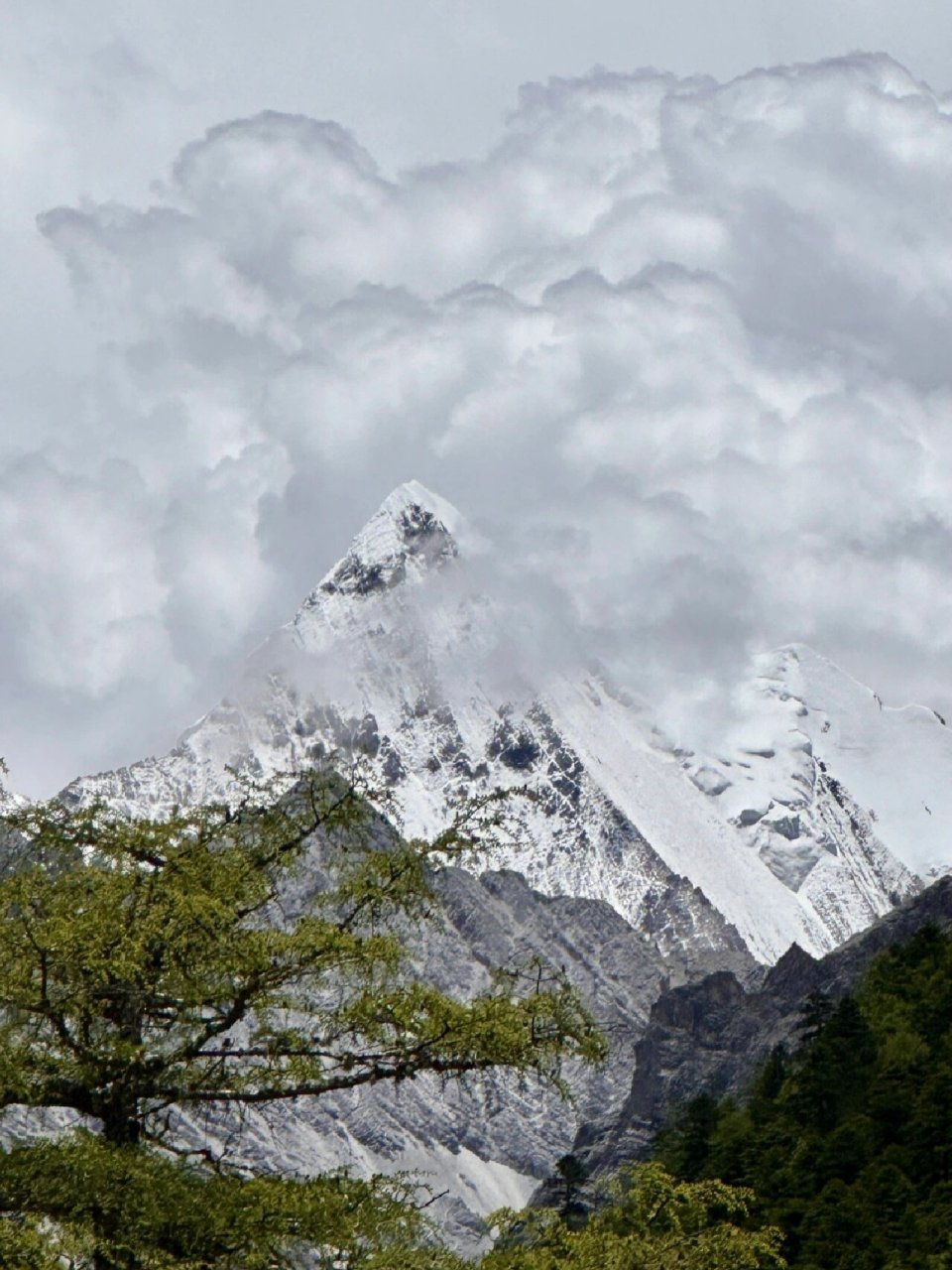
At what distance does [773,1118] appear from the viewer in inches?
7037

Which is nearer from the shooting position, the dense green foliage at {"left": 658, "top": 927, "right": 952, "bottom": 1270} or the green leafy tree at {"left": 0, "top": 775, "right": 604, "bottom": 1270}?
the green leafy tree at {"left": 0, "top": 775, "right": 604, "bottom": 1270}

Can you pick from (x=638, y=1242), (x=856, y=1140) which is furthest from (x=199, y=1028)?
(x=856, y=1140)

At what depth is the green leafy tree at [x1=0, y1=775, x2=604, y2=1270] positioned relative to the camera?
16922 mm

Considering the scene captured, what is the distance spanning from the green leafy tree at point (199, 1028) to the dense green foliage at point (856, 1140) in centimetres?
9422

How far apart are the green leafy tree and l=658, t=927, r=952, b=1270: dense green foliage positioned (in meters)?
94.2

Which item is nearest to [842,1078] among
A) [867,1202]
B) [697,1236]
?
[867,1202]

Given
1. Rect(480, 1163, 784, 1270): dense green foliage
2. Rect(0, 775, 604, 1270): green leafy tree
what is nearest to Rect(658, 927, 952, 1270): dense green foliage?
Rect(480, 1163, 784, 1270): dense green foliage

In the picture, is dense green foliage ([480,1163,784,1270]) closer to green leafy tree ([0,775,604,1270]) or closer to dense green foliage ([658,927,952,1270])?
green leafy tree ([0,775,604,1270])

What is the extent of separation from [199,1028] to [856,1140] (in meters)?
138

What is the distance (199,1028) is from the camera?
1761cm

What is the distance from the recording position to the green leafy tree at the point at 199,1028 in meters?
16.9

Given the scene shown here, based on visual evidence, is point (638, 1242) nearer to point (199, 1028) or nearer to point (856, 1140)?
point (199, 1028)

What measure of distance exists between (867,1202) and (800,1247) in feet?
18.5

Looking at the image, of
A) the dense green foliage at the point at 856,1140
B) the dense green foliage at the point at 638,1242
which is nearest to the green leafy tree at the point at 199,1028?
the dense green foliage at the point at 638,1242
